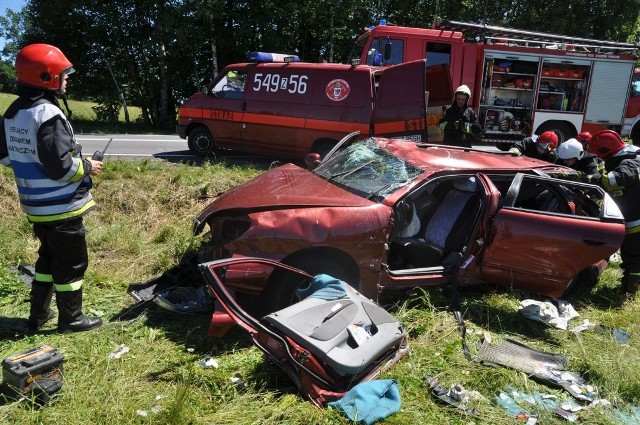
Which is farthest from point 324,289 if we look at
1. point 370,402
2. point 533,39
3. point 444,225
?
point 533,39

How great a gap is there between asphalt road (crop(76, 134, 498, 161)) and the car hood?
4.90 meters

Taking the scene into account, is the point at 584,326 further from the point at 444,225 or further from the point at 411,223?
the point at 411,223

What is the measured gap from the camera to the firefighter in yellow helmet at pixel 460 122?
269 inches

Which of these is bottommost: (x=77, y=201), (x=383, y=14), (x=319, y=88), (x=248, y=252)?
(x=248, y=252)

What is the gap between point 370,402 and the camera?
8.73 ft

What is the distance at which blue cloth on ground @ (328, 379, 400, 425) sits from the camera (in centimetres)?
260

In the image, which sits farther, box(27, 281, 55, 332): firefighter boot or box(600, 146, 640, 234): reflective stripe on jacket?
box(600, 146, 640, 234): reflective stripe on jacket

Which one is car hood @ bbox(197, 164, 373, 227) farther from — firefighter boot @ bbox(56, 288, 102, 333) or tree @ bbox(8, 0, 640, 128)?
tree @ bbox(8, 0, 640, 128)

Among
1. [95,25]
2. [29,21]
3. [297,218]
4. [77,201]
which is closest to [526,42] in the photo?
[297,218]

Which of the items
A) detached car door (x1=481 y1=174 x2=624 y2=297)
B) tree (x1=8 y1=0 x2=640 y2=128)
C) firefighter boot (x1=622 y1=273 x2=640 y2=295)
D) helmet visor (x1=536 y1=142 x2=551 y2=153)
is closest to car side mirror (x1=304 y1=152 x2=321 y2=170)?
detached car door (x1=481 y1=174 x2=624 y2=297)

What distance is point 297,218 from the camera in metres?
3.39

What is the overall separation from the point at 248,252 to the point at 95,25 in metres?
17.1

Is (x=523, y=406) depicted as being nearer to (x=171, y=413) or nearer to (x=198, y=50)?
(x=171, y=413)

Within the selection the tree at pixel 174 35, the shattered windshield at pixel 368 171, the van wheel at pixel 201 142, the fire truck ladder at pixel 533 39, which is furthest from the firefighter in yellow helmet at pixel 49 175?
the tree at pixel 174 35
